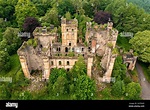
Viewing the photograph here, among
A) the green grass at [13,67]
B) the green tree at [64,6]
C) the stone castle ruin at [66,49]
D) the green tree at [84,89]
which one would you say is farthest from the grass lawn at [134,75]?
the green tree at [64,6]

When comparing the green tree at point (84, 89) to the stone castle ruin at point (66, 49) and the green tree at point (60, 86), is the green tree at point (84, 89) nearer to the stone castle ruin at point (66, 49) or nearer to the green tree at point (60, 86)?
the green tree at point (60, 86)

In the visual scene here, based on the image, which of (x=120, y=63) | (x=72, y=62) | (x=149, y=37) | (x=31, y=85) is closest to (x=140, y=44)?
(x=149, y=37)

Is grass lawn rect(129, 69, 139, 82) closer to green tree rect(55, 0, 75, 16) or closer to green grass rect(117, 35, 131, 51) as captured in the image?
green grass rect(117, 35, 131, 51)

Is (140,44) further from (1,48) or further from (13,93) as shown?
(1,48)

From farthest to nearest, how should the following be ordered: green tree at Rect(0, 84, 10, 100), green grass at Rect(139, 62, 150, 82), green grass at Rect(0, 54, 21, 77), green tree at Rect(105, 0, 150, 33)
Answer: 1. green tree at Rect(105, 0, 150, 33)
2. green grass at Rect(139, 62, 150, 82)
3. green grass at Rect(0, 54, 21, 77)
4. green tree at Rect(0, 84, 10, 100)

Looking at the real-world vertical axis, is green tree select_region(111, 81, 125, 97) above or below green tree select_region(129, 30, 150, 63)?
below

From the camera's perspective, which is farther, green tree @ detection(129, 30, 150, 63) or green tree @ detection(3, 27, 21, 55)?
green tree @ detection(3, 27, 21, 55)

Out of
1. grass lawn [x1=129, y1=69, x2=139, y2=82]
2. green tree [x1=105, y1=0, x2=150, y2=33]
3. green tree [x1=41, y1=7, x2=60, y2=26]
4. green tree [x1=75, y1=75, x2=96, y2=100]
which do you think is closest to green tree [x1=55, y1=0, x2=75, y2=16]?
green tree [x1=41, y1=7, x2=60, y2=26]

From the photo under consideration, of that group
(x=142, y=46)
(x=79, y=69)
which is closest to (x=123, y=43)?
(x=142, y=46)
